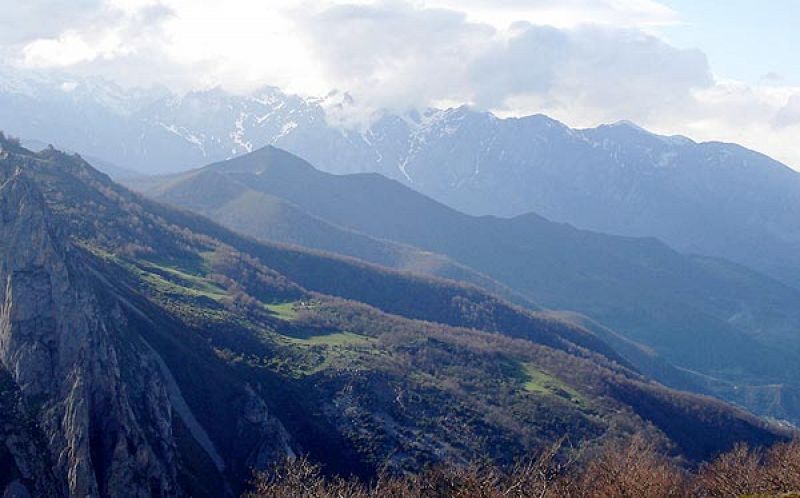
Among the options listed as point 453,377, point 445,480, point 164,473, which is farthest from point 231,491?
point 453,377

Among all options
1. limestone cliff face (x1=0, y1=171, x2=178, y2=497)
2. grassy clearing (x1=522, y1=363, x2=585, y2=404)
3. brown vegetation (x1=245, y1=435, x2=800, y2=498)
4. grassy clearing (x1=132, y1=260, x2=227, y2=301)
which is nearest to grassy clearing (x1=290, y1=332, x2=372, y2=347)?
grassy clearing (x1=132, y1=260, x2=227, y2=301)

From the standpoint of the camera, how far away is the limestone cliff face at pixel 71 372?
84.8 metres

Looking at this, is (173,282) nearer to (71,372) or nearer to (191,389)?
(191,389)

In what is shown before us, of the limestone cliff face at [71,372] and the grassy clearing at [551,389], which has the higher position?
the limestone cliff face at [71,372]

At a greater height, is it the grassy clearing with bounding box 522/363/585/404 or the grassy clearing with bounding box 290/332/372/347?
the grassy clearing with bounding box 290/332/372/347

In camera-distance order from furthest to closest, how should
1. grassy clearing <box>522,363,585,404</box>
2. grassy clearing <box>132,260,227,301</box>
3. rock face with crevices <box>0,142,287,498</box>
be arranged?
grassy clearing <box>522,363,585,404</box>
grassy clearing <box>132,260,227,301</box>
rock face with crevices <box>0,142,287,498</box>

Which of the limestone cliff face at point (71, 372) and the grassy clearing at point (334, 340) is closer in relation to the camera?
the limestone cliff face at point (71, 372)

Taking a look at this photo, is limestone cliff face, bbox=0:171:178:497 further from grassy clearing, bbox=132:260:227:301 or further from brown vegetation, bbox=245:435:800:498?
grassy clearing, bbox=132:260:227:301

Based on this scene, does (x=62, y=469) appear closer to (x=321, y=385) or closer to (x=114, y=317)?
(x=114, y=317)

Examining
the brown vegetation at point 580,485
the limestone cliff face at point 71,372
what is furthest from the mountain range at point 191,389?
the brown vegetation at point 580,485

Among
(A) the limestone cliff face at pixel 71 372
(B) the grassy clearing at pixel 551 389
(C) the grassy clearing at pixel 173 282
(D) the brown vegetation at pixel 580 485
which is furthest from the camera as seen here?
(B) the grassy clearing at pixel 551 389

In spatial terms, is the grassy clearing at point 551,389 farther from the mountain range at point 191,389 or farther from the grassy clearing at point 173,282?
the grassy clearing at point 173,282

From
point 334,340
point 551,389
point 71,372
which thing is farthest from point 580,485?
point 551,389

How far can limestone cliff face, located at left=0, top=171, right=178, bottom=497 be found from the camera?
84812 mm
